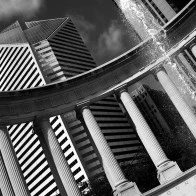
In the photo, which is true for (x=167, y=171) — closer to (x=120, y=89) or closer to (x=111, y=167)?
(x=111, y=167)

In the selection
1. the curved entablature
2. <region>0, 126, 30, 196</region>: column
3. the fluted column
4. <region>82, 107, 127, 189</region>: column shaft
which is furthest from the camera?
the curved entablature

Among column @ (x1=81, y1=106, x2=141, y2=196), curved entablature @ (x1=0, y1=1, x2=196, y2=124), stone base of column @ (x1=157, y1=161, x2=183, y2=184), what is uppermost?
curved entablature @ (x1=0, y1=1, x2=196, y2=124)

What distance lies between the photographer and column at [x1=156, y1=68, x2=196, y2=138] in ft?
174

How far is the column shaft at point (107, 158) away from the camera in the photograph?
5017cm

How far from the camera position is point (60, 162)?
50250mm

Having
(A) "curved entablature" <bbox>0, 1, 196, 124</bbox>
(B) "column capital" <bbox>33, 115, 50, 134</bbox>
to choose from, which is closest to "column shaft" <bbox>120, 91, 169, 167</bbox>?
(A) "curved entablature" <bbox>0, 1, 196, 124</bbox>

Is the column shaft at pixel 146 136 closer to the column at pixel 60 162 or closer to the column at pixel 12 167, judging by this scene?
the column at pixel 60 162

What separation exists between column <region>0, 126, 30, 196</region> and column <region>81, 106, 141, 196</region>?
1412 centimetres

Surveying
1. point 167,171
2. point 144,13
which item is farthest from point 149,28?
point 167,171

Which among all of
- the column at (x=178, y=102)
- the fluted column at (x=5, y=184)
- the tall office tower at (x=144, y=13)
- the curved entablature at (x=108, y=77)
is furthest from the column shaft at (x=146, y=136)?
the tall office tower at (x=144, y=13)

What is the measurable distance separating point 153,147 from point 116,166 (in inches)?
286

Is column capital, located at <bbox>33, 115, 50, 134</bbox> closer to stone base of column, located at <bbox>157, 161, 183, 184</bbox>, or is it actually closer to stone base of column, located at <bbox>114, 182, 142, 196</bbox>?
stone base of column, located at <bbox>114, 182, 142, 196</bbox>

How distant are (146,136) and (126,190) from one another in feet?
34.1

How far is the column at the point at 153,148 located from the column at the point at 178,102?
21.9ft
